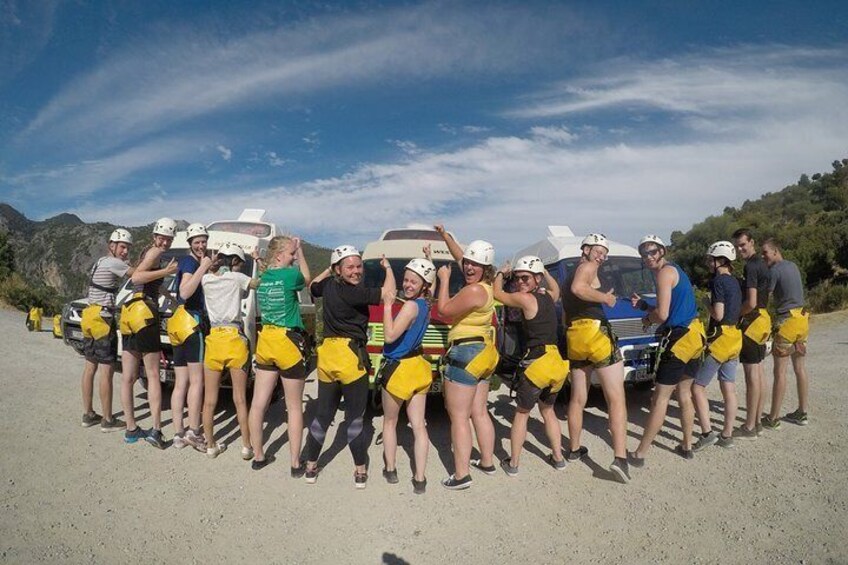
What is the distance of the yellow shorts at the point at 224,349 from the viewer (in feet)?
16.0

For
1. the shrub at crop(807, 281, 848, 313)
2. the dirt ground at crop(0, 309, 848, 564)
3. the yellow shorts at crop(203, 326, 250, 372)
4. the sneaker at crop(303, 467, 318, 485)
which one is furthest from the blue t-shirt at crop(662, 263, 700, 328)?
the shrub at crop(807, 281, 848, 313)

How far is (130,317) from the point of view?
5203 mm

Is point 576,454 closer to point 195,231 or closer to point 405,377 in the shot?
point 405,377

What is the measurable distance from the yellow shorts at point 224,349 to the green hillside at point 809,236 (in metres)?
6.76

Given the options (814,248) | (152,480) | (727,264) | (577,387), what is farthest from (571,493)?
(814,248)

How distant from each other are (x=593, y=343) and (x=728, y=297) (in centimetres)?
177

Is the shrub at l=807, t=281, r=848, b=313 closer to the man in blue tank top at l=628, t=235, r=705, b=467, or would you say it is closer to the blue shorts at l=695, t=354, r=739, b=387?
the blue shorts at l=695, t=354, r=739, b=387

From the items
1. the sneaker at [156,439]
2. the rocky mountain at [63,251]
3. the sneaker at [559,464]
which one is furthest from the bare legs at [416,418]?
the rocky mountain at [63,251]

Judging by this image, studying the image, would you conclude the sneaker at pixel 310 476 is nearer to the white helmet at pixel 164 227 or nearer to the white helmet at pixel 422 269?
the white helmet at pixel 422 269

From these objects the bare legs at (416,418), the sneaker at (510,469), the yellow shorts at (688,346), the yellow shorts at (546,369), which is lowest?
the sneaker at (510,469)

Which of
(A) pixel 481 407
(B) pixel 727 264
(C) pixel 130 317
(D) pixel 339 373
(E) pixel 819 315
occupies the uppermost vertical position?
(B) pixel 727 264

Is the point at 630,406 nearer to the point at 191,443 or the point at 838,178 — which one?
the point at 191,443

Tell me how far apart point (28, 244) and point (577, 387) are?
102m

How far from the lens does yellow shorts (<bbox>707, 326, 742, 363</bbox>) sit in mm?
5273
